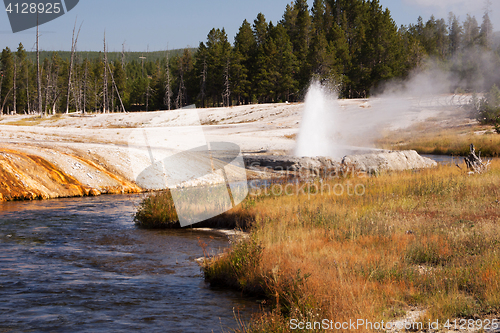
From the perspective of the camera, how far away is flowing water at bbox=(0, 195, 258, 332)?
5629 mm

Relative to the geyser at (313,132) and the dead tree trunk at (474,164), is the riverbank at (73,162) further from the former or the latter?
the dead tree trunk at (474,164)

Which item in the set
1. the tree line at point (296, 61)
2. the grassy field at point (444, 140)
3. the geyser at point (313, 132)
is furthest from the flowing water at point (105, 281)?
the tree line at point (296, 61)

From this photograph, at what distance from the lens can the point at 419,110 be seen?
2173 inches

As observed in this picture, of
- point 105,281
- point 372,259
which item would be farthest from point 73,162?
point 372,259

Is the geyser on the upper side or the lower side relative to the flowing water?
upper

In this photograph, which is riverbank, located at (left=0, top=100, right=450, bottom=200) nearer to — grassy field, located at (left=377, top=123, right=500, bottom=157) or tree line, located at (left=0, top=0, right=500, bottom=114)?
grassy field, located at (left=377, top=123, right=500, bottom=157)

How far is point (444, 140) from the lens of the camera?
37.1 meters

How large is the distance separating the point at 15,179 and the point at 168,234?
8755 mm

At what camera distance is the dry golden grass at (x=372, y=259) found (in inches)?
200

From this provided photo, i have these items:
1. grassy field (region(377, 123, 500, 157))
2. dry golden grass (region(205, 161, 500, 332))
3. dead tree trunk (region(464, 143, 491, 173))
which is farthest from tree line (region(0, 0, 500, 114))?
dry golden grass (region(205, 161, 500, 332))

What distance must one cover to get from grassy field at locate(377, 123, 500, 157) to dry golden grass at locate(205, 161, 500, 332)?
21773mm

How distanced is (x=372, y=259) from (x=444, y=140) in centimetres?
3402

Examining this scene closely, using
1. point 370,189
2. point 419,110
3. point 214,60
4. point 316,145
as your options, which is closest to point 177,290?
point 370,189

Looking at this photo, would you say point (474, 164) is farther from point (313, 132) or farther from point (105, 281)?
point (105, 281)
